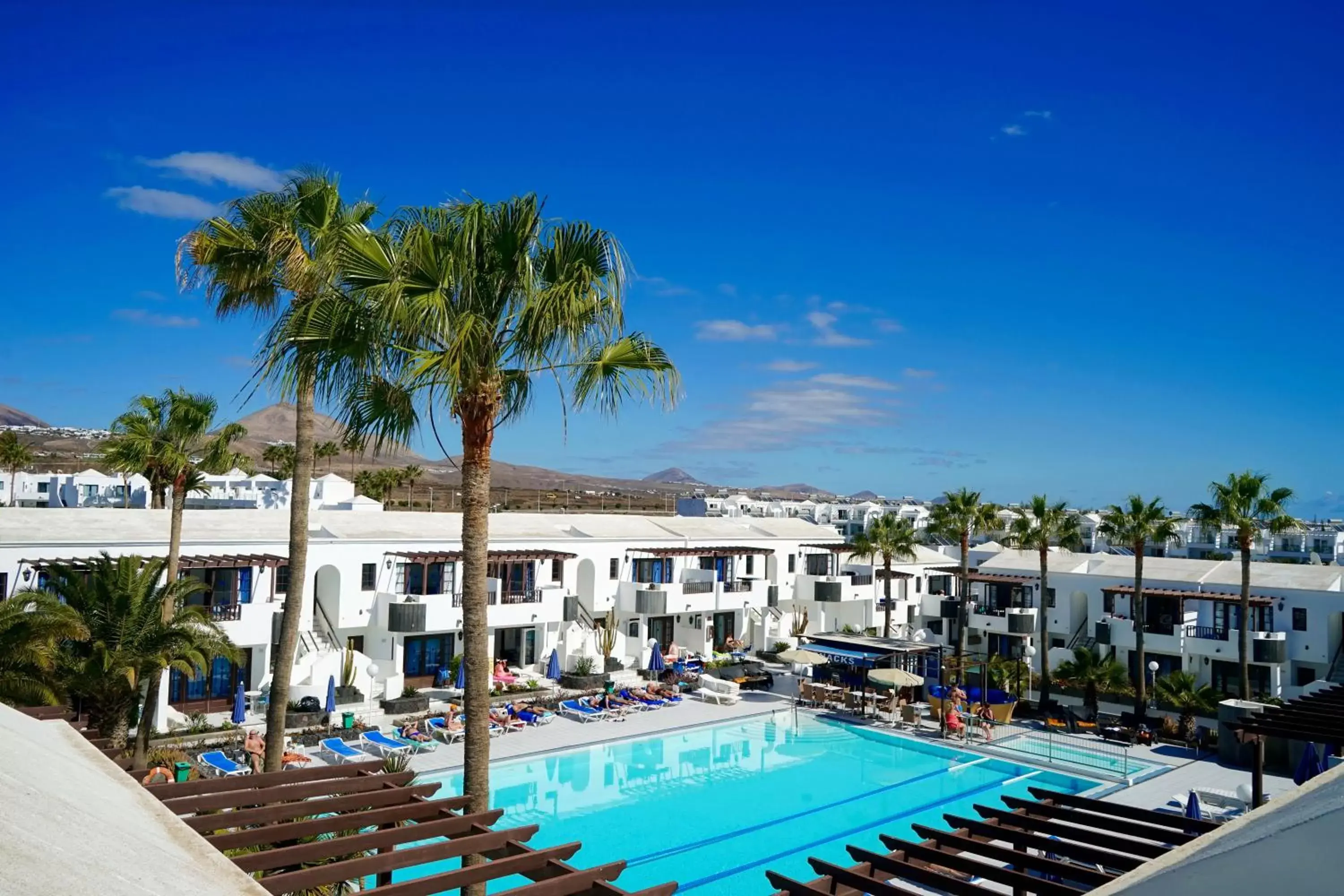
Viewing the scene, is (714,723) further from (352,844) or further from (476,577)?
(352,844)

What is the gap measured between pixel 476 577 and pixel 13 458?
65610 mm

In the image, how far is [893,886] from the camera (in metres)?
7.66

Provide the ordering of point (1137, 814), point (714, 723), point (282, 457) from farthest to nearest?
point (282, 457)
point (714, 723)
point (1137, 814)

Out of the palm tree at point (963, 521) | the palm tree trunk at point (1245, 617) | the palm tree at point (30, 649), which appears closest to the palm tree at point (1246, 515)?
the palm tree trunk at point (1245, 617)

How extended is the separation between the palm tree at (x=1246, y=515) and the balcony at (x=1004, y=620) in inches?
352

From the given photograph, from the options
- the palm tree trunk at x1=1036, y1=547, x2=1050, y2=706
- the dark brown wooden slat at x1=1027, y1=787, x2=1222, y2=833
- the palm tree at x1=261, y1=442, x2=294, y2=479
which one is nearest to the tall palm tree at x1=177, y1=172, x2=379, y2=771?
the dark brown wooden slat at x1=1027, y1=787, x2=1222, y2=833

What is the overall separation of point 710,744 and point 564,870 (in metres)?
22.5

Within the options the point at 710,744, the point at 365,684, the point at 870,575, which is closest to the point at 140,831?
the point at 710,744

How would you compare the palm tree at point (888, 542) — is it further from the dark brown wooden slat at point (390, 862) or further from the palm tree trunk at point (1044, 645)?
the dark brown wooden slat at point (390, 862)

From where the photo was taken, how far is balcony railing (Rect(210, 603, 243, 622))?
1085 inches

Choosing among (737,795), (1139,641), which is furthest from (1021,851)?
(1139,641)

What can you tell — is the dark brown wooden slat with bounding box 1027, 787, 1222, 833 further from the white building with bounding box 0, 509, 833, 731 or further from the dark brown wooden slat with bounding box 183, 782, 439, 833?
the white building with bounding box 0, 509, 833, 731

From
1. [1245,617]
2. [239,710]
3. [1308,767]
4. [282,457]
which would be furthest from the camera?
[282,457]

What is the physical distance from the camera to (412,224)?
10656 mm
